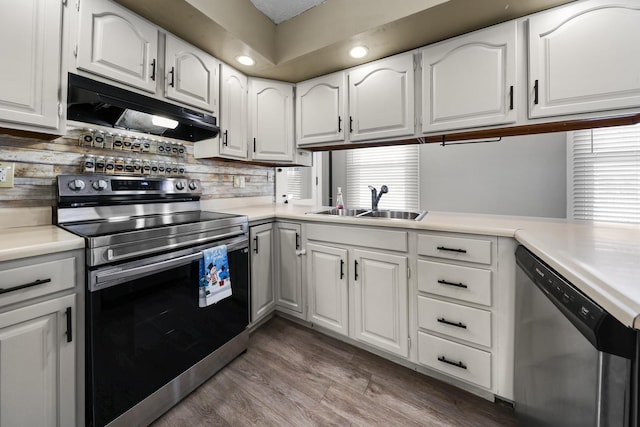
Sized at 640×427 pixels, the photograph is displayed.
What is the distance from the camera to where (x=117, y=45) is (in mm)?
1380

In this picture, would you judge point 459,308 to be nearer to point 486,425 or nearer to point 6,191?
point 486,425

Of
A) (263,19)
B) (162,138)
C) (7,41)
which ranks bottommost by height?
(162,138)

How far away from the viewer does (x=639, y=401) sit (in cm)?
49

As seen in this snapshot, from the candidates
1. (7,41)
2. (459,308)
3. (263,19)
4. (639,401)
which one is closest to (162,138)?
(7,41)

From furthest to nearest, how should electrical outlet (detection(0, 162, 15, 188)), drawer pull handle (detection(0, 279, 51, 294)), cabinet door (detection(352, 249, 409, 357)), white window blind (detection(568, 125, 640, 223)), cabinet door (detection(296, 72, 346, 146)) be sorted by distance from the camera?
cabinet door (detection(296, 72, 346, 146)) < white window blind (detection(568, 125, 640, 223)) < cabinet door (detection(352, 249, 409, 357)) < electrical outlet (detection(0, 162, 15, 188)) < drawer pull handle (detection(0, 279, 51, 294))

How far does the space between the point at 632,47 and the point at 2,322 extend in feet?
9.34

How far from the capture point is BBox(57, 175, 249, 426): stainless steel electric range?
1.00 meters

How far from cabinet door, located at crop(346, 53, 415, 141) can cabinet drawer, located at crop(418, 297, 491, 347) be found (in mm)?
1186

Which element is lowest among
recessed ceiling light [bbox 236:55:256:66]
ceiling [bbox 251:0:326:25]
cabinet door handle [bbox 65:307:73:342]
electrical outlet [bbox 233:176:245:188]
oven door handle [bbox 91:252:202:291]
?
cabinet door handle [bbox 65:307:73:342]

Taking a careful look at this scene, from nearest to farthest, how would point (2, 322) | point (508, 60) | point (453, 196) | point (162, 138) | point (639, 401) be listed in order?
point (639, 401) < point (2, 322) < point (508, 60) < point (162, 138) < point (453, 196)

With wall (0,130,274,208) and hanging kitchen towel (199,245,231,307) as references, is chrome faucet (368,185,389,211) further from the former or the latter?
wall (0,130,274,208)

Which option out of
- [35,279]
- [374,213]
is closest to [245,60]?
[374,213]

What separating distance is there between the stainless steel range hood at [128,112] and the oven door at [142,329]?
2.77ft

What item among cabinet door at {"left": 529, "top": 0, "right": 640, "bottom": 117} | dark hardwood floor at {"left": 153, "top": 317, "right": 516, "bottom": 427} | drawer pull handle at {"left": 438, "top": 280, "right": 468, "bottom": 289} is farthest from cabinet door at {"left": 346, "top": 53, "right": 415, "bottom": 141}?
dark hardwood floor at {"left": 153, "top": 317, "right": 516, "bottom": 427}
